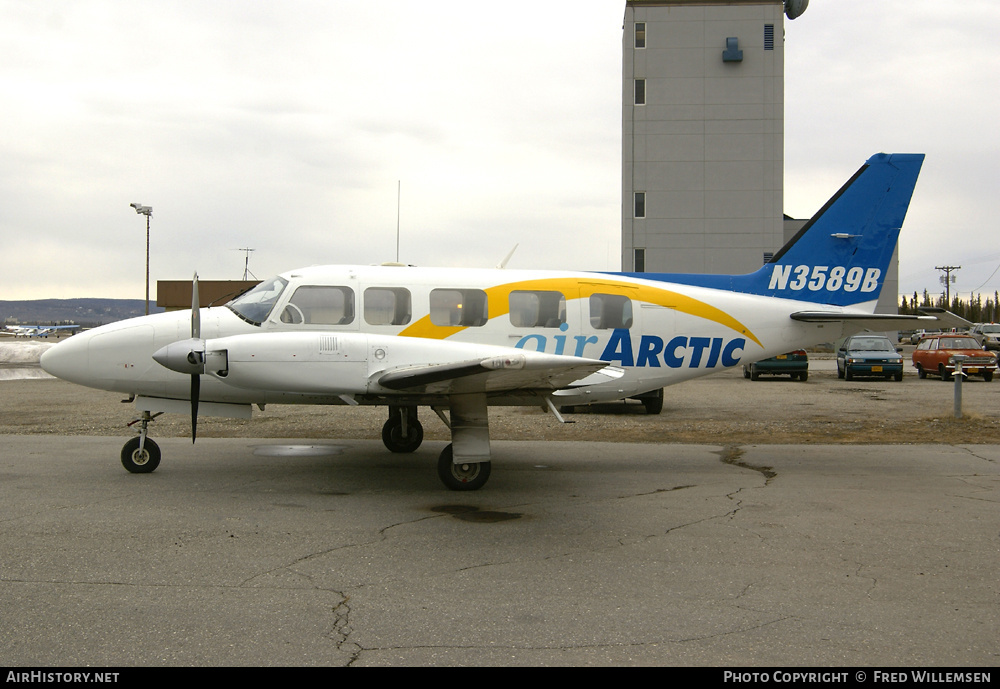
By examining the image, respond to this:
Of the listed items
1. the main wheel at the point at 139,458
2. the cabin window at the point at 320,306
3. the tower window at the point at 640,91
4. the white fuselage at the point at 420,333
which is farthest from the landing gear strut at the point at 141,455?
the tower window at the point at 640,91

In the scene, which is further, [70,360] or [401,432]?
[401,432]

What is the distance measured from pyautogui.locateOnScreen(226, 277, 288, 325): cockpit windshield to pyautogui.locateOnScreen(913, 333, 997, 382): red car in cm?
2533

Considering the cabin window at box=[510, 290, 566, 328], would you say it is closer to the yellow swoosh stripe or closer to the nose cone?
the yellow swoosh stripe

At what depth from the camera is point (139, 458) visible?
9883 millimetres

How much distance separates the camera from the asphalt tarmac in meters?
4.48

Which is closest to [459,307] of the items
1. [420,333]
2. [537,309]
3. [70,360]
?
[420,333]

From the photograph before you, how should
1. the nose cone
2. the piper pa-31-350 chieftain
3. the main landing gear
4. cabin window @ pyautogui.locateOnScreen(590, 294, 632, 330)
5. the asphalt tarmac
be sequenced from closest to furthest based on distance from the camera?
the asphalt tarmac < the piper pa-31-350 chieftain < the main landing gear < the nose cone < cabin window @ pyautogui.locateOnScreen(590, 294, 632, 330)

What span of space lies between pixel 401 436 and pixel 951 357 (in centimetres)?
2344

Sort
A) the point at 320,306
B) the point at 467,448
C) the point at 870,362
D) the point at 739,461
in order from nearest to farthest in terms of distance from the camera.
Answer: the point at 467,448, the point at 320,306, the point at 739,461, the point at 870,362

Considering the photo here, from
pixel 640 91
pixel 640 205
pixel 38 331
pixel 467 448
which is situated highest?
pixel 640 91

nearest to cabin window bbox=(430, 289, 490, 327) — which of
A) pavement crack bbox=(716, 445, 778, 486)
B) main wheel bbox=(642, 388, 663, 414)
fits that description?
pavement crack bbox=(716, 445, 778, 486)

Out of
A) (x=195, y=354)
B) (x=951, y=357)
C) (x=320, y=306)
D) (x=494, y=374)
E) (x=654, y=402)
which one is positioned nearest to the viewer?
(x=494, y=374)

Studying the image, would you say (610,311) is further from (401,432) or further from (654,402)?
(654,402)

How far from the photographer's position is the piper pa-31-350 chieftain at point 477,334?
339 inches
